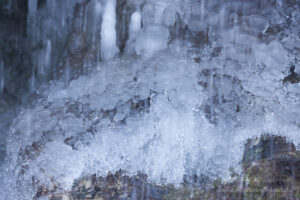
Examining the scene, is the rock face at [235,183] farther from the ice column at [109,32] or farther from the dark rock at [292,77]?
the ice column at [109,32]

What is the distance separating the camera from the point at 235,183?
263cm

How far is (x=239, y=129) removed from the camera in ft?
8.35

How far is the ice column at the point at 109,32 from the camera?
297 centimetres

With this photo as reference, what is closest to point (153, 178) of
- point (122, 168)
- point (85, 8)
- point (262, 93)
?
point (122, 168)

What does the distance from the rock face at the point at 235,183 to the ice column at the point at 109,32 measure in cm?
117

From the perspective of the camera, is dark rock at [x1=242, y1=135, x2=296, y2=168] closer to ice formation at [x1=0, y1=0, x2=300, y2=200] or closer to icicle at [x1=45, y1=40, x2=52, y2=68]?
ice formation at [x1=0, y1=0, x2=300, y2=200]

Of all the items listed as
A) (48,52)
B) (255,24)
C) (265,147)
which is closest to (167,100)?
(265,147)

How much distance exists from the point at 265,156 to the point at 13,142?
2.32m

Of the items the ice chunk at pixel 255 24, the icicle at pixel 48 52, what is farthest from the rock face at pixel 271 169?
the icicle at pixel 48 52

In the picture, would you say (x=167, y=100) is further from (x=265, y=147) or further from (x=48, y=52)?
(x=48, y=52)

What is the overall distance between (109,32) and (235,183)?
185cm

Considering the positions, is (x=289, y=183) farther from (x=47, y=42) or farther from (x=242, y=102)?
(x=47, y=42)

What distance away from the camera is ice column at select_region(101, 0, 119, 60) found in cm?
297

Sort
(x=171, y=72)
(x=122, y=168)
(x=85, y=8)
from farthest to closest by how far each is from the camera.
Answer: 1. (x=85, y=8)
2. (x=171, y=72)
3. (x=122, y=168)
